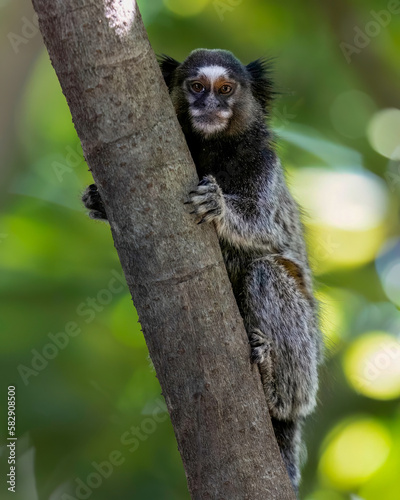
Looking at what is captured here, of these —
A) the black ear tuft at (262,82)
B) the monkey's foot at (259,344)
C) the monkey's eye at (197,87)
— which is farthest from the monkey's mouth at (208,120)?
the monkey's foot at (259,344)

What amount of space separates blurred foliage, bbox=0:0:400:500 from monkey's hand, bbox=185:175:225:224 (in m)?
2.14

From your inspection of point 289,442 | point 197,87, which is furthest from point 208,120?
point 289,442

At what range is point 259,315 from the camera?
3463 mm

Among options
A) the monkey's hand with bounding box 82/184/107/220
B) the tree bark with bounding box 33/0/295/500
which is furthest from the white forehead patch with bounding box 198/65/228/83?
the tree bark with bounding box 33/0/295/500

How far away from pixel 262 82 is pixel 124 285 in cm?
210

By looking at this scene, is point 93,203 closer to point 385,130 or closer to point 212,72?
point 212,72

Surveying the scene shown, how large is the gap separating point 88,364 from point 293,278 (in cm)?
225

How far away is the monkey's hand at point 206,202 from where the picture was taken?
247 cm

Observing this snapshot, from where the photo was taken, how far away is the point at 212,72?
12.7 ft

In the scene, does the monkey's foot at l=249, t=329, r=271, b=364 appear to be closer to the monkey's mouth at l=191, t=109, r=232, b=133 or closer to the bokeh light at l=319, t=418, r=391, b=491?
the monkey's mouth at l=191, t=109, r=232, b=133

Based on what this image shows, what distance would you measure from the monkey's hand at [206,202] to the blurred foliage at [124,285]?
84.3 inches

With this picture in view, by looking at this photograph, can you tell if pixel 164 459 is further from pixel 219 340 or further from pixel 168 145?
pixel 168 145

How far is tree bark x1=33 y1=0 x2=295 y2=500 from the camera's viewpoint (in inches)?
90.9

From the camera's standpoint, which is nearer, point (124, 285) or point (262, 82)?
point (262, 82)
